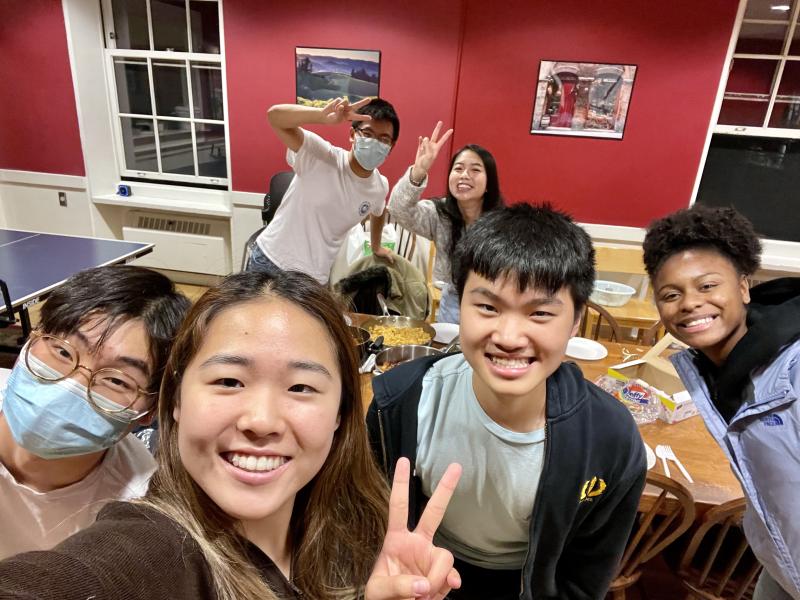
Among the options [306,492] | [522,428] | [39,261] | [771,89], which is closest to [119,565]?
[306,492]

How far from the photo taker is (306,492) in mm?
969

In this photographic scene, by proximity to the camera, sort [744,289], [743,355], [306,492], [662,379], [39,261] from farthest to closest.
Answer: [39,261]
[662,379]
[744,289]
[743,355]
[306,492]

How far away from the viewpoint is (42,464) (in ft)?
3.52

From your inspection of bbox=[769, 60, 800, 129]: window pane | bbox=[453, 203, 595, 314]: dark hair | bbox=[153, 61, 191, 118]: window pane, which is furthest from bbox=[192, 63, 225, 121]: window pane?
bbox=[769, 60, 800, 129]: window pane

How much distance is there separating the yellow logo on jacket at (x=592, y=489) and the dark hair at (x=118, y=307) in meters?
1.01

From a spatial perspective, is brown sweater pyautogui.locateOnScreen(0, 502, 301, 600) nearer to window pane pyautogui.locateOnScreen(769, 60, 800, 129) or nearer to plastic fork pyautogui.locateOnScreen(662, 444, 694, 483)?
plastic fork pyautogui.locateOnScreen(662, 444, 694, 483)

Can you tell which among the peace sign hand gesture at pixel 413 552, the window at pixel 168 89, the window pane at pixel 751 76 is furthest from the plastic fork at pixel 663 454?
the window at pixel 168 89

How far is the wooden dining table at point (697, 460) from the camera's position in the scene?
139 cm

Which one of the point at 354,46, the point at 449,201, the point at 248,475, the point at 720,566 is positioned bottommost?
the point at 720,566

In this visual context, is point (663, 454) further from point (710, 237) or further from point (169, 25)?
point (169, 25)

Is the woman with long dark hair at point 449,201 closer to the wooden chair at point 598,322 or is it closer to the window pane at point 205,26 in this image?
the wooden chair at point 598,322

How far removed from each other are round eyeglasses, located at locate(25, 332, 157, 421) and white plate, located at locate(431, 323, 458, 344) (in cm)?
139

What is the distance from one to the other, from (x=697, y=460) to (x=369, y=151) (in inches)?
77.9

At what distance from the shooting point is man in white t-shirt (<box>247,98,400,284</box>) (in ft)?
7.59
